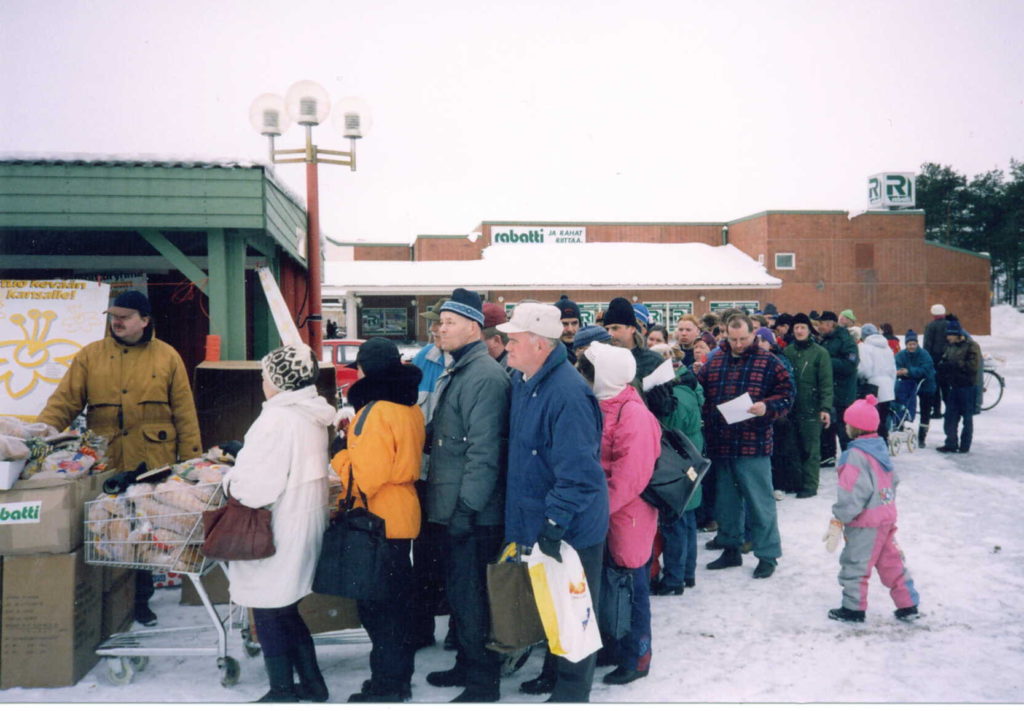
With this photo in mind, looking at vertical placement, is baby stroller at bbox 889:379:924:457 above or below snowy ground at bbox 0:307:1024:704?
above

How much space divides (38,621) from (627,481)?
2.87 meters

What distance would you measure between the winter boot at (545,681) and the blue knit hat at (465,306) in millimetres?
1699

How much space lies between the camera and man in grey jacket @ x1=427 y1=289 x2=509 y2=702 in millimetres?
3135

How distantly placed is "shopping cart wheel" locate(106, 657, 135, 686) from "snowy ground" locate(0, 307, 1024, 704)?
0.04 m

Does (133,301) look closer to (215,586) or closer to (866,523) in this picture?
(215,586)

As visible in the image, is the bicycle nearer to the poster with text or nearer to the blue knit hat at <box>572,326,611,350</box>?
the blue knit hat at <box>572,326,611,350</box>

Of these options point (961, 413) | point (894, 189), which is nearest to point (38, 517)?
point (961, 413)

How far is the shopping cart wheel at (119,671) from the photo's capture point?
11.0 ft

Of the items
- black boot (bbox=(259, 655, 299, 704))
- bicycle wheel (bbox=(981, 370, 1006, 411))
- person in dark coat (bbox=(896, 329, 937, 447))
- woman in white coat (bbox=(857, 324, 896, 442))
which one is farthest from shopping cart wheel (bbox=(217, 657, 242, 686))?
bicycle wheel (bbox=(981, 370, 1006, 411))

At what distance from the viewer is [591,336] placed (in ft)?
13.1

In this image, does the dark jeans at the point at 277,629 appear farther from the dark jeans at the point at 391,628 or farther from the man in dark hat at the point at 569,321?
the man in dark hat at the point at 569,321

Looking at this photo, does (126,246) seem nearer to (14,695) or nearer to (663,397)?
(14,695)

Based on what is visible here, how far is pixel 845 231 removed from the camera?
3162 centimetres

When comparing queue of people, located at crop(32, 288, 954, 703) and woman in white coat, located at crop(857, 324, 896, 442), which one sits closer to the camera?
queue of people, located at crop(32, 288, 954, 703)
